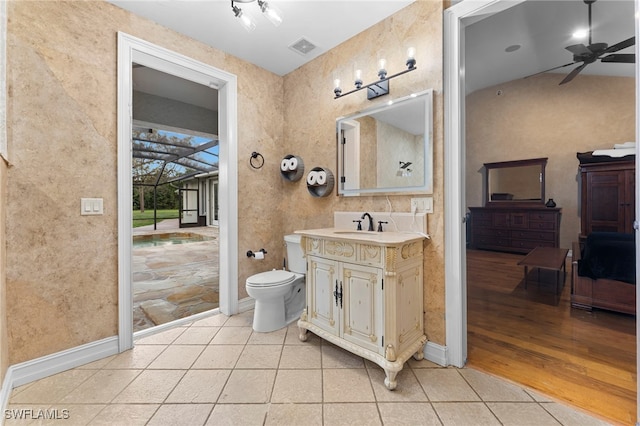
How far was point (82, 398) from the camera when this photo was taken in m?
1.50

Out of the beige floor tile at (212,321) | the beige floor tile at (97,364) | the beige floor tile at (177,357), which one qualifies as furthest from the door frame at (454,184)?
the beige floor tile at (97,364)

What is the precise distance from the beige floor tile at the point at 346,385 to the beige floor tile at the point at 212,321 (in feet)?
4.01

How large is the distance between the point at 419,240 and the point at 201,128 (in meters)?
3.83

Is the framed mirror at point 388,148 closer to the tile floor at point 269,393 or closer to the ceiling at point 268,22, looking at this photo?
the ceiling at point 268,22

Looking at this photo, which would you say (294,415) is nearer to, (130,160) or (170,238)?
(130,160)

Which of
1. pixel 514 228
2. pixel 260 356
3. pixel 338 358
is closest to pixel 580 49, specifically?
pixel 514 228

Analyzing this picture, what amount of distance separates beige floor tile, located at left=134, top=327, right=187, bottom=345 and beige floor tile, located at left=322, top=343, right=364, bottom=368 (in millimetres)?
1265

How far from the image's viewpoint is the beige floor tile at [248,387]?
1.48m

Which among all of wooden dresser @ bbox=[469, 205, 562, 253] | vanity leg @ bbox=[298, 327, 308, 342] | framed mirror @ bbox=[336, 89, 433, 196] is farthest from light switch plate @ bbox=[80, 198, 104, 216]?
wooden dresser @ bbox=[469, 205, 562, 253]

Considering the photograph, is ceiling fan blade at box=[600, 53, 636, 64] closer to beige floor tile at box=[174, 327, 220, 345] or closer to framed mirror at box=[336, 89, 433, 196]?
framed mirror at box=[336, 89, 433, 196]

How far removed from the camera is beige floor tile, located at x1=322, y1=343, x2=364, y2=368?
1804 millimetres

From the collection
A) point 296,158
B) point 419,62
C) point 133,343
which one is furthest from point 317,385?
point 419,62

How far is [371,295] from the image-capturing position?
1.71m

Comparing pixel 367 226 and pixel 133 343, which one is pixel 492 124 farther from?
pixel 133 343
